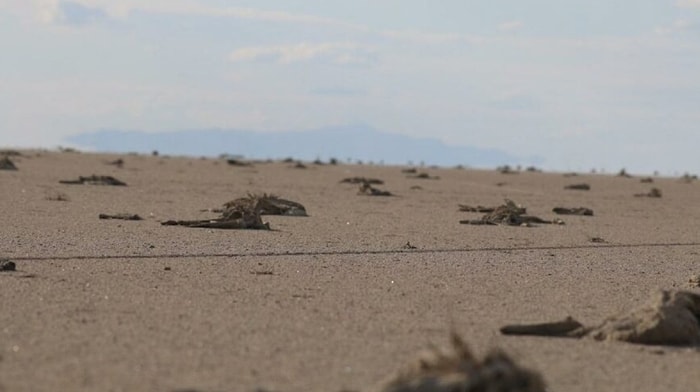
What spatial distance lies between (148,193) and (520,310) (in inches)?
738

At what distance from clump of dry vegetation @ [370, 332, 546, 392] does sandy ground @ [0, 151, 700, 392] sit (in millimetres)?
986

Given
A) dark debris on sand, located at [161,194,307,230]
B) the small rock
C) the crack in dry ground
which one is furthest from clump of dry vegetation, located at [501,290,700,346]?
dark debris on sand, located at [161,194,307,230]

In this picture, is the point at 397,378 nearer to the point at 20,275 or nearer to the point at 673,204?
the point at 20,275

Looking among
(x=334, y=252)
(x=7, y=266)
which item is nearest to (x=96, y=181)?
(x=334, y=252)

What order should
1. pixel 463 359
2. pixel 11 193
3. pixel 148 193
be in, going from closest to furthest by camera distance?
1. pixel 463 359
2. pixel 11 193
3. pixel 148 193

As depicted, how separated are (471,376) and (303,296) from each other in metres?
5.12

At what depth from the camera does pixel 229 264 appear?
42.7 ft

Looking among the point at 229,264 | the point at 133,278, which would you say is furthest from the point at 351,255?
the point at 133,278

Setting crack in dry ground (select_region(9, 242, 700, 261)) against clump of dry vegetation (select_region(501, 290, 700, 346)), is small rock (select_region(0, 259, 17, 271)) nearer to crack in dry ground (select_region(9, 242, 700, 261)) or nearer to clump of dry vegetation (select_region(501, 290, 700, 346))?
crack in dry ground (select_region(9, 242, 700, 261))

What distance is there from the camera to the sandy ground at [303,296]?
750cm

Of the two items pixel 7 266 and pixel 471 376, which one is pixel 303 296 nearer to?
pixel 7 266

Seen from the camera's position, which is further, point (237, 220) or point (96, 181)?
point (96, 181)

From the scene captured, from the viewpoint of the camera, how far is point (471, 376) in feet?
18.5

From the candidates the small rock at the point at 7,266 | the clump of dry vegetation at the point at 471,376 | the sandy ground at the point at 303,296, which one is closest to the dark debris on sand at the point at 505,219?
the sandy ground at the point at 303,296
